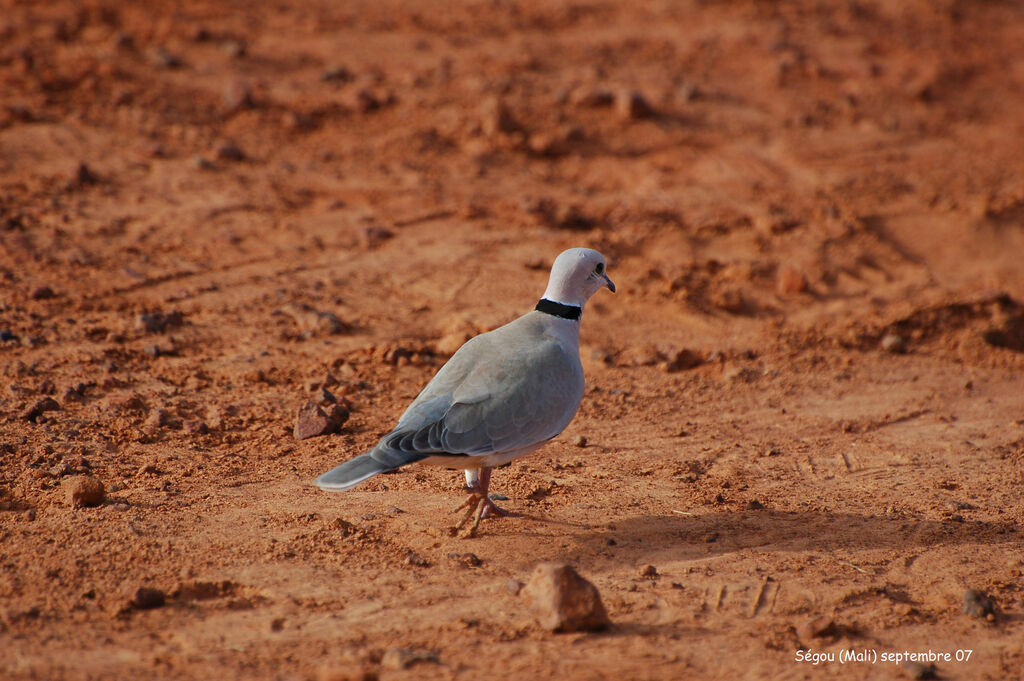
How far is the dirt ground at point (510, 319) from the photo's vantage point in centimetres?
385

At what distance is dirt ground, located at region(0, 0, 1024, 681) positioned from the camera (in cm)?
385

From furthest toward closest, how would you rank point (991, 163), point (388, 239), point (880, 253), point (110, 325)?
point (991, 163)
point (880, 253)
point (388, 239)
point (110, 325)

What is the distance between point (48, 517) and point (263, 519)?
88 cm

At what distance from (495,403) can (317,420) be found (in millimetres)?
1274

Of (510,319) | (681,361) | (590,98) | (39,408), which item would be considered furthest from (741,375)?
(590,98)

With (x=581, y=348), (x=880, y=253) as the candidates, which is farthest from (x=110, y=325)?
(x=880, y=253)

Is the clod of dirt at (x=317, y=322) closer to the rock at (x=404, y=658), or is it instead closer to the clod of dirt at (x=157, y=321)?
the clod of dirt at (x=157, y=321)

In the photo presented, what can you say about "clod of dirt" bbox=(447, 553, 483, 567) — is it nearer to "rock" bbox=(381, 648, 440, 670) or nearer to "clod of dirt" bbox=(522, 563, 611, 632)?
"clod of dirt" bbox=(522, 563, 611, 632)

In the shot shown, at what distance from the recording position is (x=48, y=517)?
4285 millimetres

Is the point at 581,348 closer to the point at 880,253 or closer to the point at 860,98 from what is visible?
the point at 880,253

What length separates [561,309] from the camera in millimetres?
4930

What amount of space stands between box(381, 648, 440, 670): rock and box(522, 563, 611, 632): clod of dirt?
0.44 m

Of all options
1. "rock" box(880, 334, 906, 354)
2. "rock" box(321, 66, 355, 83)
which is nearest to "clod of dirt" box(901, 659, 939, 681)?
"rock" box(880, 334, 906, 354)

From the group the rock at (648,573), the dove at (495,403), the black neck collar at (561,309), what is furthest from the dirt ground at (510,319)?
the black neck collar at (561,309)
